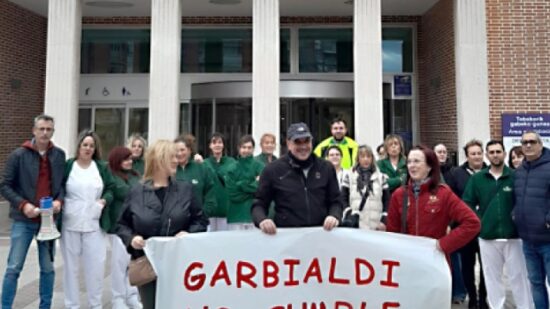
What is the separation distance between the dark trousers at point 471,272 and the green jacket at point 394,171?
126 cm

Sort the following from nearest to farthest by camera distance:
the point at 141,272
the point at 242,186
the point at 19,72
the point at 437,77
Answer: the point at 141,272, the point at 242,186, the point at 19,72, the point at 437,77

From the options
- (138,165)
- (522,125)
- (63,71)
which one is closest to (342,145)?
(138,165)

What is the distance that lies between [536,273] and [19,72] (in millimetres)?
13973

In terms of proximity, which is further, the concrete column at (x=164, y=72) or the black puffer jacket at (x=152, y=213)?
the concrete column at (x=164, y=72)

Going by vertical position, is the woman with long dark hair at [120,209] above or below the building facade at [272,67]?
below

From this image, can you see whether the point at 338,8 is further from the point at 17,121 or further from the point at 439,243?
the point at 439,243

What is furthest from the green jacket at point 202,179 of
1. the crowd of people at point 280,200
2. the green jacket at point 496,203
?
the green jacket at point 496,203

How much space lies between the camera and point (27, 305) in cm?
591

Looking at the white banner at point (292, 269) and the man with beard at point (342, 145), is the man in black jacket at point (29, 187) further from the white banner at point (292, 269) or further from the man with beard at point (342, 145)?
the man with beard at point (342, 145)

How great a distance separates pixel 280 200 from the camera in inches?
152

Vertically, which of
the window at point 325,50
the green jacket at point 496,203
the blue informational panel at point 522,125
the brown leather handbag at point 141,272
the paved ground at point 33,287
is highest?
the window at point 325,50

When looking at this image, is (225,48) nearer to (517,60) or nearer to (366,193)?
(517,60)

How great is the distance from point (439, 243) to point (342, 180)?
6.95 ft

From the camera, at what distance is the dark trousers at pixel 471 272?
6020 mm
